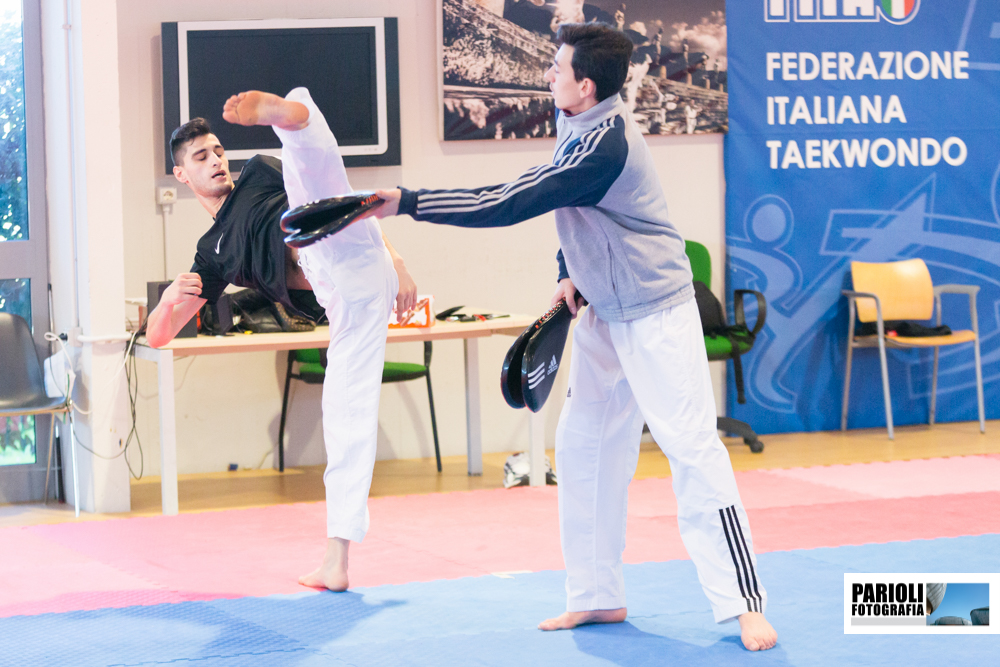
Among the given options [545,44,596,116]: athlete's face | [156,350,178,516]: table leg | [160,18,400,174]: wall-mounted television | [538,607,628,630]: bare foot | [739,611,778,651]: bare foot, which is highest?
[160,18,400,174]: wall-mounted television

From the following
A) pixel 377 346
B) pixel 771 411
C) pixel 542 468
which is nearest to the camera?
pixel 377 346

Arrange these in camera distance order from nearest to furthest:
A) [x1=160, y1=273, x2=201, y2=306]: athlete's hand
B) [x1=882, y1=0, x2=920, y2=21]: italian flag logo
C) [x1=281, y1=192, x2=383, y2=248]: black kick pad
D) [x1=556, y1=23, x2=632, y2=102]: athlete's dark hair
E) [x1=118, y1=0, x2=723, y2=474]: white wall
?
[x1=281, y1=192, x2=383, y2=248]: black kick pad
[x1=556, y1=23, x2=632, y2=102]: athlete's dark hair
[x1=160, y1=273, x2=201, y2=306]: athlete's hand
[x1=118, y1=0, x2=723, y2=474]: white wall
[x1=882, y1=0, x2=920, y2=21]: italian flag logo

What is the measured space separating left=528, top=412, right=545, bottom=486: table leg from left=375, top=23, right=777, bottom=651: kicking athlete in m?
2.34

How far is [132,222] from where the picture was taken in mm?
5934

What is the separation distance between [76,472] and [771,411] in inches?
154

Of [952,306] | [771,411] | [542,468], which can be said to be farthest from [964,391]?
[542,468]

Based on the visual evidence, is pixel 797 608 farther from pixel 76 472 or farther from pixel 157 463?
pixel 157 463

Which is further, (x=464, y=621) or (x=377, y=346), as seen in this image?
(x=377, y=346)

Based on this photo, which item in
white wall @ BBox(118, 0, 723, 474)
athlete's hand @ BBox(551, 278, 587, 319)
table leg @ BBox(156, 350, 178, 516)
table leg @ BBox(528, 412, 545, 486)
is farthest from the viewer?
white wall @ BBox(118, 0, 723, 474)

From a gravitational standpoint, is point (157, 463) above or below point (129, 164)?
below

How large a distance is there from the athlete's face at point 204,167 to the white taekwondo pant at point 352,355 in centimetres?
49

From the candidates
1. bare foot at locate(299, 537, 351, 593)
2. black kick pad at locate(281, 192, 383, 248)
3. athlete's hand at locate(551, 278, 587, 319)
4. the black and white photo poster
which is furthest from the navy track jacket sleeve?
the black and white photo poster

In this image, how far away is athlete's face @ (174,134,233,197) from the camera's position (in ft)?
12.5

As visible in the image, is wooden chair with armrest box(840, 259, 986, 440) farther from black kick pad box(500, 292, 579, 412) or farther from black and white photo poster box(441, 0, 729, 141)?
black kick pad box(500, 292, 579, 412)
